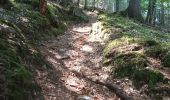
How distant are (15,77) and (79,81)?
313cm

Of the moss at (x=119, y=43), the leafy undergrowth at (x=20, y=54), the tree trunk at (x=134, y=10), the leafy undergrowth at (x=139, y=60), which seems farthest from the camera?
the tree trunk at (x=134, y=10)

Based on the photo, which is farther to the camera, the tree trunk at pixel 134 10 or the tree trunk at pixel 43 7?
the tree trunk at pixel 134 10

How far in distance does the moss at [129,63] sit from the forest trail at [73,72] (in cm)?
48

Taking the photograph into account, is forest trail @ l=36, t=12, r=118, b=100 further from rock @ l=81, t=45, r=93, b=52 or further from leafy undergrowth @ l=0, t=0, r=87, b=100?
leafy undergrowth @ l=0, t=0, r=87, b=100

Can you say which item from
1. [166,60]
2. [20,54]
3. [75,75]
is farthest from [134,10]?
[20,54]

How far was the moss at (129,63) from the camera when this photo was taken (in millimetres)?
9586

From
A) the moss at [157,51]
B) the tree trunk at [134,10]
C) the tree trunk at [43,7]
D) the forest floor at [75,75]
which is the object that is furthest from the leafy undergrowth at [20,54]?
the tree trunk at [134,10]

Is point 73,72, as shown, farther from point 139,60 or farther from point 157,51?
point 157,51

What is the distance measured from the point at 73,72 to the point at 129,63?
6.76ft

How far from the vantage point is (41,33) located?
Result: 45.9 ft

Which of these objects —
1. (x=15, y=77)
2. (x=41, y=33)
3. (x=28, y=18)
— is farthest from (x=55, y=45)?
Answer: (x=15, y=77)

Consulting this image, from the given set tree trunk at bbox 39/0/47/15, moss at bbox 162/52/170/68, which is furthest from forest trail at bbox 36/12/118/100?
tree trunk at bbox 39/0/47/15

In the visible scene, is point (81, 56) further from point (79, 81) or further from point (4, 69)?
point (4, 69)

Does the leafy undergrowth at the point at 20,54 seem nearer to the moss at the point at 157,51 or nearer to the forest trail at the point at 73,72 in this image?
the forest trail at the point at 73,72
